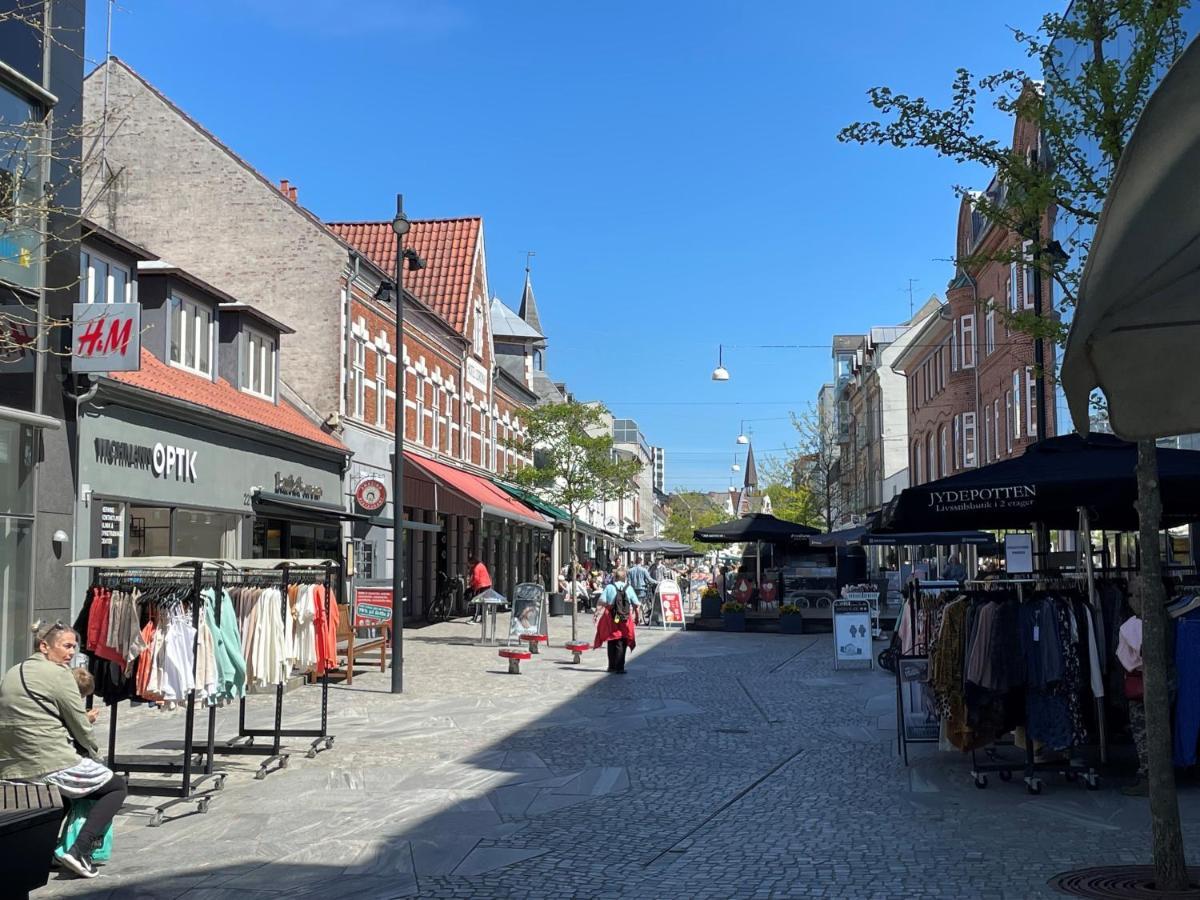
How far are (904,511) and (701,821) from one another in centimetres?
368

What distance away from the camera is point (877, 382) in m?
67.6

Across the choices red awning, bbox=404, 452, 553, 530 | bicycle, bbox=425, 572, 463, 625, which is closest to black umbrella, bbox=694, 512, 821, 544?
red awning, bbox=404, 452, 553, 530

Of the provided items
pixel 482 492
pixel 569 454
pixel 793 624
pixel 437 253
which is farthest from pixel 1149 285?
pixel 437 253

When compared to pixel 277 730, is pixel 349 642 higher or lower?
higher

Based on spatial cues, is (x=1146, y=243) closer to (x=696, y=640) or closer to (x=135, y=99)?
(x=696, y=640)

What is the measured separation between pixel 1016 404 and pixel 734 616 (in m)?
12.2

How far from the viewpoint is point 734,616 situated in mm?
30891

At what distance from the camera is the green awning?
139ft

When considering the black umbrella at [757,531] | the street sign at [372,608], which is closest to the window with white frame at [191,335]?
the street sign at [372,608]

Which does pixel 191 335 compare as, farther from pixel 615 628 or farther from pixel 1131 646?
pixel 1131 646

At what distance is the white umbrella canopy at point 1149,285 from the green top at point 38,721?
6.14 meters

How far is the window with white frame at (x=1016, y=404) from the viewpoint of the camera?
1444 inches

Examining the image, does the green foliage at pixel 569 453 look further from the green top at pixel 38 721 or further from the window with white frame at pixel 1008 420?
the green top at pixel 38 721

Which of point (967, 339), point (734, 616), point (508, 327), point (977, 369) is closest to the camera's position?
point (734, 616)
